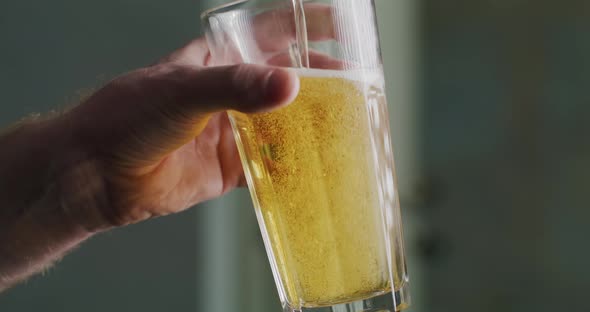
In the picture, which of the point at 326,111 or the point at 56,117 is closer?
the point at 326,111

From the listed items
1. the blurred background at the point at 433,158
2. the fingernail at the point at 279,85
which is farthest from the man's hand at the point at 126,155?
the blurred background at the point at 433,158

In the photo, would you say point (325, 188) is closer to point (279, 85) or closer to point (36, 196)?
point (279, 85)

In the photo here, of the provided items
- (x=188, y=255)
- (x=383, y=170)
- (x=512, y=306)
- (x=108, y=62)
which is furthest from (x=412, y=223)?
(x=383, y=170)

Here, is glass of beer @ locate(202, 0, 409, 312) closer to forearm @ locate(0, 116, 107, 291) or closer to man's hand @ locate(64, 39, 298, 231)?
man's hand @ locate(64, 39, 298, 231)

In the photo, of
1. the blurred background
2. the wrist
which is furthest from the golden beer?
the blurred background

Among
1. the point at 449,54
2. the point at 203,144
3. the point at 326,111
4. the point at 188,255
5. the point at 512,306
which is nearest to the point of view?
the point at 326,111

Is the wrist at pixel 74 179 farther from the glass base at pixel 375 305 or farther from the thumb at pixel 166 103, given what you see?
the glass base at pixel 375 305

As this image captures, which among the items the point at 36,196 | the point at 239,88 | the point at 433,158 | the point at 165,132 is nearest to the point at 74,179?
the point at 36,196

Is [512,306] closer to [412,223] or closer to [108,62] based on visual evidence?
[412,223]
